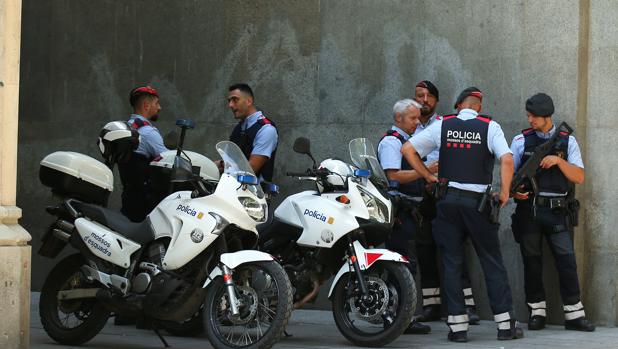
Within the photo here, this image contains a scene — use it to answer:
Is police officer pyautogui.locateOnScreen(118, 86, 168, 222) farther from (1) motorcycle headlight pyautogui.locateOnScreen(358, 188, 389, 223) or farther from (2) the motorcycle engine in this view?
(1) motorcycle headlight pyautogui.locateOnScreen(358, 188, 389, 223)

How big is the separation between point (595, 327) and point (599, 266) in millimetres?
503

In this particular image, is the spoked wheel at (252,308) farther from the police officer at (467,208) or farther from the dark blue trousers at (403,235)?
the dark blue trousers at (403,235)

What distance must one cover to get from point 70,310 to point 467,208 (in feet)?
9.55

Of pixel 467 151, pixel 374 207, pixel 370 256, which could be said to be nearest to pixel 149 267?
pixel 370 256

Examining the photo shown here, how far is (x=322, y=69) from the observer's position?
1147 centimetres

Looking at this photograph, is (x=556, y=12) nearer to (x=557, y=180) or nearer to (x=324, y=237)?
(x=557, y=180)

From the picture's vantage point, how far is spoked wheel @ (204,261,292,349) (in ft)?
25.6

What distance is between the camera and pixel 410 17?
36.4ft

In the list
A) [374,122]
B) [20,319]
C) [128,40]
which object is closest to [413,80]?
[374,122]

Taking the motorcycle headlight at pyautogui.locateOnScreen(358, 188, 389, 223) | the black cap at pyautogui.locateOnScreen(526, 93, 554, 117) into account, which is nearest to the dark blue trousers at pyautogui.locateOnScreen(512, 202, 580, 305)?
the black cap at pyautogui.locateOnScreen(526, 93, 554, 117)

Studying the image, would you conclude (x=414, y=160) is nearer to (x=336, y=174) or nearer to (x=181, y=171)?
(x=336, y=174)

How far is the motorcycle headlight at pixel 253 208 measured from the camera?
827cm

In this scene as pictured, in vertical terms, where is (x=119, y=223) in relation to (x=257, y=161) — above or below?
below

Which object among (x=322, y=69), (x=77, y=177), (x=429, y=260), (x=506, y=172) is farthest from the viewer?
(x=322, y=69)
